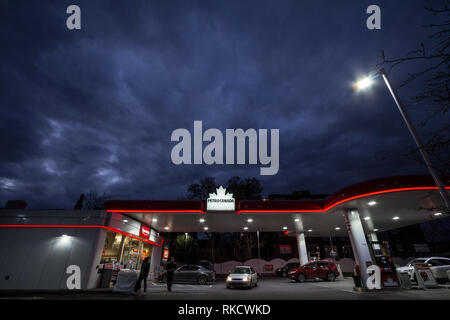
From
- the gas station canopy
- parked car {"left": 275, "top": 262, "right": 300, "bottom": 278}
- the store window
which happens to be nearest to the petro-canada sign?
the gas station canopy

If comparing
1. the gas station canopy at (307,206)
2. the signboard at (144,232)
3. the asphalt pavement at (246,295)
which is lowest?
the asphalt pavement at (246,295)

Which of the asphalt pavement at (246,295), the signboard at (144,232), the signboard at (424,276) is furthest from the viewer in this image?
the signboard at (144,232)

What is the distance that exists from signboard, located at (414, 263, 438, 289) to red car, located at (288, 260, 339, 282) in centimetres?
603

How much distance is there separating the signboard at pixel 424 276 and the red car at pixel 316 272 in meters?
6.03

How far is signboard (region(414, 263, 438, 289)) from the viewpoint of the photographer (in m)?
11.5

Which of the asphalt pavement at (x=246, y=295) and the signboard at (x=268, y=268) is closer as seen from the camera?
the asphalt pavement at (x=246, y=295)

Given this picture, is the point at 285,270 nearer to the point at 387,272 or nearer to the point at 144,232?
the point at 387,272

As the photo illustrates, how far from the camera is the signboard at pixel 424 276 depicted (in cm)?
1153

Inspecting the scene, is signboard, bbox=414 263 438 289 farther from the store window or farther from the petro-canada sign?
the store window

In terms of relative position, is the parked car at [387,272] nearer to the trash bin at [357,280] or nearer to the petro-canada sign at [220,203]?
the trash bin at [357,280]

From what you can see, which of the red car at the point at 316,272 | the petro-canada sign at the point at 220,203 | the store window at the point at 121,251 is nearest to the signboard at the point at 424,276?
the red car at the point at 316,272

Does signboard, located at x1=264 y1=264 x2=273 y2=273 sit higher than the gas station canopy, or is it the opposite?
the gas station canopy
